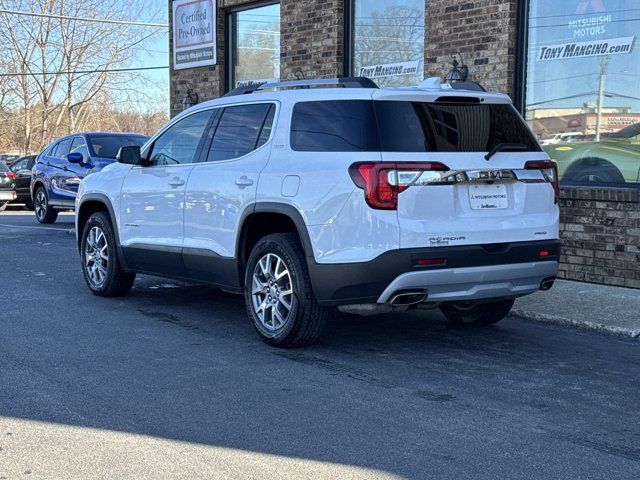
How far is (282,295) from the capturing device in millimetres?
6266

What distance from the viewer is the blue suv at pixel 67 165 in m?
16.9

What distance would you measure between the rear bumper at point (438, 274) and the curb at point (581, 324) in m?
1.30

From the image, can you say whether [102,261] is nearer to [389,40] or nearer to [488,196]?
[488,196]

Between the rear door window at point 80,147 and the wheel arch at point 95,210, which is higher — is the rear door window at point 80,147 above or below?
above

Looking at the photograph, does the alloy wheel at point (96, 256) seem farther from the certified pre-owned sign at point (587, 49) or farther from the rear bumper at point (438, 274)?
the certified pre-owned sign at point (587, 49)

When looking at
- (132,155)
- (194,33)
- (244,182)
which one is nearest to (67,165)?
(194,33)

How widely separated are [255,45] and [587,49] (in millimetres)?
6630

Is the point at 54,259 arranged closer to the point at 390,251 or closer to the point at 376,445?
the point at 390,251

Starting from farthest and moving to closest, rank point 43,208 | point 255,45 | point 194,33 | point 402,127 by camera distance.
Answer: point 43,208, point 194,33, point 255,45, point 402,127

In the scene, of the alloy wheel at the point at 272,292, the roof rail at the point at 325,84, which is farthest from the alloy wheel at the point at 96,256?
the alloy wheel at the point at 272,292

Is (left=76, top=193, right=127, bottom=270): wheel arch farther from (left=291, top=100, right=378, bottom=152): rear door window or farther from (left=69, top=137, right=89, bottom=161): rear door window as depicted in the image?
(left=69, top=137, right=89, bottom=161): rear door window

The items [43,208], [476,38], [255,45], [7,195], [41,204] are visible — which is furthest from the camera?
[7,195]

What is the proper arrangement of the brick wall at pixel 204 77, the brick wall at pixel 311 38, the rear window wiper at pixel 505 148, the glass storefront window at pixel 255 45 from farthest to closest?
the brick wall at pixel 204 77
the glass storefront window at pixel 255 45
the brick wall at pixel 311 38
the rear window wiper at pixel 505 148

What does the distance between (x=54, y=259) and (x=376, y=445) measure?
8.33 meters
